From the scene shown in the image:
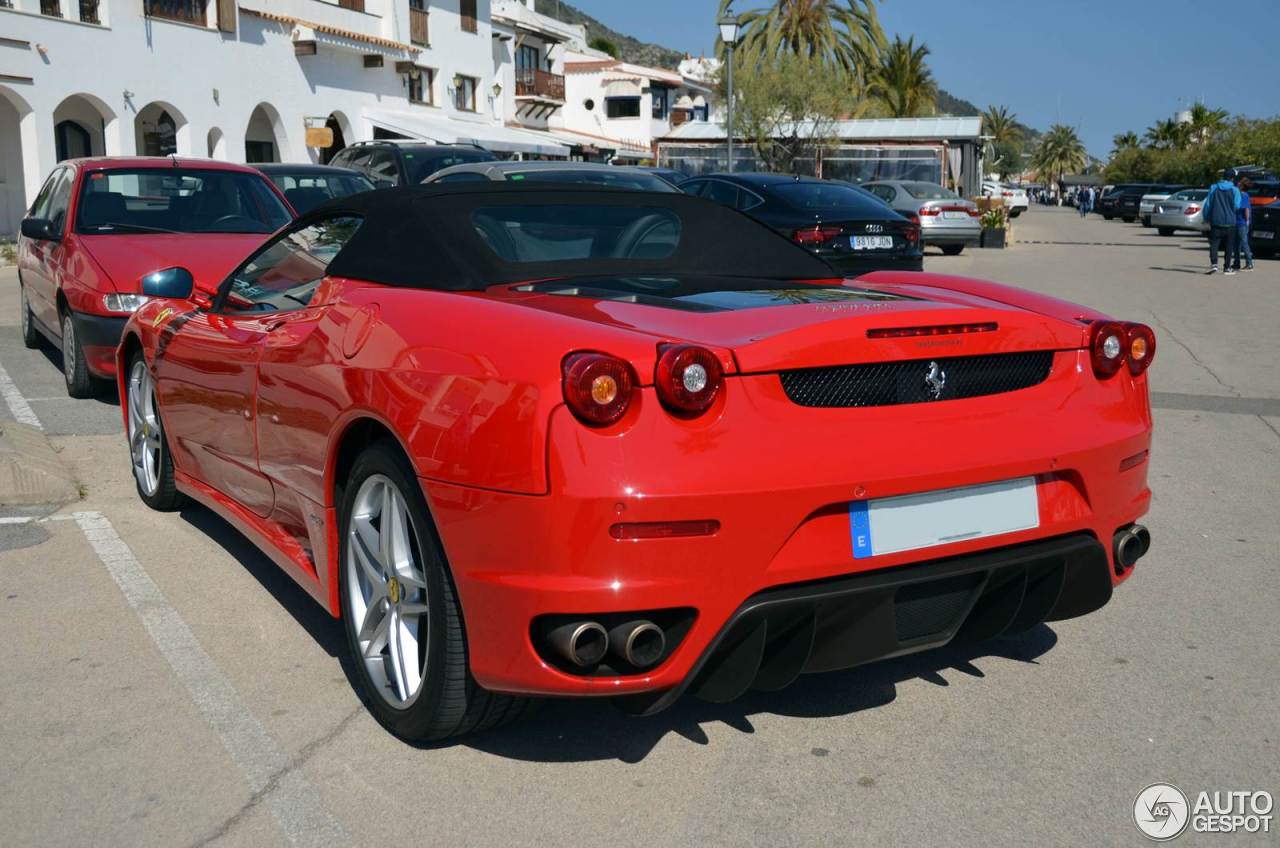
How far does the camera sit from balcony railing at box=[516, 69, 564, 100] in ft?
173

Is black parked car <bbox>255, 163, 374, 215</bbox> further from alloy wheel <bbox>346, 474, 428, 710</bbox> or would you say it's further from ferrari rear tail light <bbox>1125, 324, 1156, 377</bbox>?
ferrari rear tail light <bbox>1125, 324, 1156, 377</bbox>

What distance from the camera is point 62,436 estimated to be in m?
7.51

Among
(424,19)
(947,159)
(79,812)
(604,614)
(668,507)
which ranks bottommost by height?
(79,812)

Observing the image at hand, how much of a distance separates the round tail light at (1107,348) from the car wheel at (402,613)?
1.78m

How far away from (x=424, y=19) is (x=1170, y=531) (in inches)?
1475

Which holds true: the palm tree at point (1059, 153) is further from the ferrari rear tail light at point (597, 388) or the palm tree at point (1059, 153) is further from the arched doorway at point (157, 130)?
the ferrari rear tail light at point (597, 388)

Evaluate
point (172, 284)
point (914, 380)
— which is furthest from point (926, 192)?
point (914, 380)

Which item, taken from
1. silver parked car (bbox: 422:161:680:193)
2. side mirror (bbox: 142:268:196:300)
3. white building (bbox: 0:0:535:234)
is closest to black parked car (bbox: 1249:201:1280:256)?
silver parked car (bbox: 422:161:680:193)

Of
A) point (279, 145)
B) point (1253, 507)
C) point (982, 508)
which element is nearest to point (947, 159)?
point (279, 145)

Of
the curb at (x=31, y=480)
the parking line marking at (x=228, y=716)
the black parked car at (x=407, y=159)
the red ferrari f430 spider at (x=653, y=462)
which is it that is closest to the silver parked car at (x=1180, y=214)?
the black parked car at (x=407, y=159)

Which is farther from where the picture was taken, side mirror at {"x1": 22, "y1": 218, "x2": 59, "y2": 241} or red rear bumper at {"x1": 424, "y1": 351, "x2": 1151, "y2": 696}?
side mirror at {"x1": 22, "y1": 218, "x2": 59, "y2": 241}

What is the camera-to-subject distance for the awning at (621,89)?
68.2m

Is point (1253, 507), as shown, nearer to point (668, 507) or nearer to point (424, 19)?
point (668, 507)

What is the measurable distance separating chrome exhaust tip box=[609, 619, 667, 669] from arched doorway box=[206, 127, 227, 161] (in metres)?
29.3
